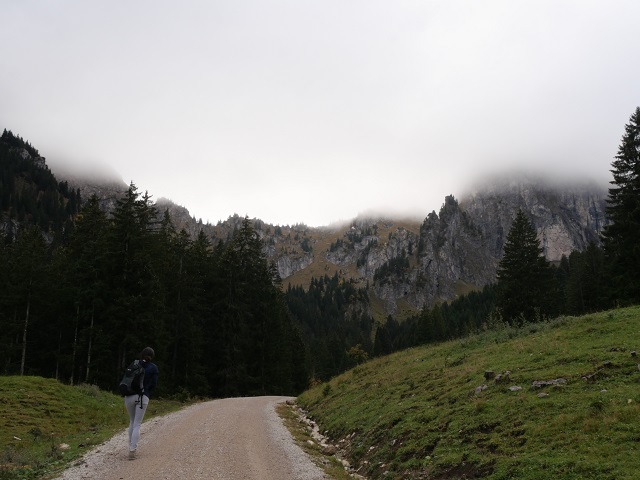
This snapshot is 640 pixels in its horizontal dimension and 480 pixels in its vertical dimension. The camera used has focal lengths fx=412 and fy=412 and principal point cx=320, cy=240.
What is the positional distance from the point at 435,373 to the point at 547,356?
560 centimetres

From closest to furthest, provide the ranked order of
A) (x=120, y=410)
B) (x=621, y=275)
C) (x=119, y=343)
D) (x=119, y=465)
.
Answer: (x=119, y=465)
(x=120, y=410)
(x=119, y=343)
(x=621, y=275)

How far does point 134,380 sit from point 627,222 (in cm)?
4557

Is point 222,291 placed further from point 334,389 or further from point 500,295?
point 500,295

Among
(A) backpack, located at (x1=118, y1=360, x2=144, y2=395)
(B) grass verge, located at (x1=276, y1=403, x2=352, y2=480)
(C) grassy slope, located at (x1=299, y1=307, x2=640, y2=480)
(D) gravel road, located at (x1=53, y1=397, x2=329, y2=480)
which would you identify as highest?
(A) backpack, located at (x1=118, y1=360, x2=144, y2=395)

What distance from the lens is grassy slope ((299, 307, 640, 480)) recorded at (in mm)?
8531

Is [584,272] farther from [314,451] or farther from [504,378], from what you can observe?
[314,451]

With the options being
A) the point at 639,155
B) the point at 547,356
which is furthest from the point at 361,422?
the point at 639,155

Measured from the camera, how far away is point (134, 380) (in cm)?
1209

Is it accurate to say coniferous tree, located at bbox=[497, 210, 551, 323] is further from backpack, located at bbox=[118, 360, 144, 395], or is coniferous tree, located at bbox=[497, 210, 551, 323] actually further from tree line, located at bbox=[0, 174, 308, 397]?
backpack, located at bbox=[118, 360, 144, 395]

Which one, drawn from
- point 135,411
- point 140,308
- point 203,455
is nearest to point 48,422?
point 135,411

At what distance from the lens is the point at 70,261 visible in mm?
41594

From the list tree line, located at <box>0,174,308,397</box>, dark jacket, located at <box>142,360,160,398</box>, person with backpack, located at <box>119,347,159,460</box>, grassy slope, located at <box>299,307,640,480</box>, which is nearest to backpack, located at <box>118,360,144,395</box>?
person with backpack, located at <box>119,347,159,460</box>

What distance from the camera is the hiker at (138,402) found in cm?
1195

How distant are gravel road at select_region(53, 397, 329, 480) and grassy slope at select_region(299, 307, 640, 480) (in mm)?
2596
